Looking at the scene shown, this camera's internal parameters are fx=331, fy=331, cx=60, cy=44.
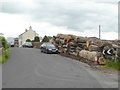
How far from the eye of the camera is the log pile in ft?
100.0

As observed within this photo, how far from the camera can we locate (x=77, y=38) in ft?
135

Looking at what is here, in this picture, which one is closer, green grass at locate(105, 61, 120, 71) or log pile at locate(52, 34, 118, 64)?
green grass at locate(105, 61, 120, 71)

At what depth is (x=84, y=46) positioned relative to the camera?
3797 cm

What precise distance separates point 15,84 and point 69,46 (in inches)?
1027

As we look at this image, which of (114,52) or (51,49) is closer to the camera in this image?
(114,52)

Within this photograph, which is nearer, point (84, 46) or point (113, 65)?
point (113, 65)

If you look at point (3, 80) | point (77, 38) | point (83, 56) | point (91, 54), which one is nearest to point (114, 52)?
point (91, 54)

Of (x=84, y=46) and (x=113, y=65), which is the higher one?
(x=84, y=46)

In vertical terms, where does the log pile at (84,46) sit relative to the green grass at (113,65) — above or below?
above

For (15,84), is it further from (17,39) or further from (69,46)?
(17,39)

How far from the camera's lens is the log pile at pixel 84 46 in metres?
30.5

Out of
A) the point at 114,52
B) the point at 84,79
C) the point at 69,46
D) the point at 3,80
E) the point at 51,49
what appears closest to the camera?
the point at 3,80

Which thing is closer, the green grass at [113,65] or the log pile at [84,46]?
the green grass at [113,65]

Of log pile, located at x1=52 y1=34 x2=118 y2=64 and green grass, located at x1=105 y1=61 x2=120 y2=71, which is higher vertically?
log pile, located at x1=52 y1=34 x2=118 y2=64
